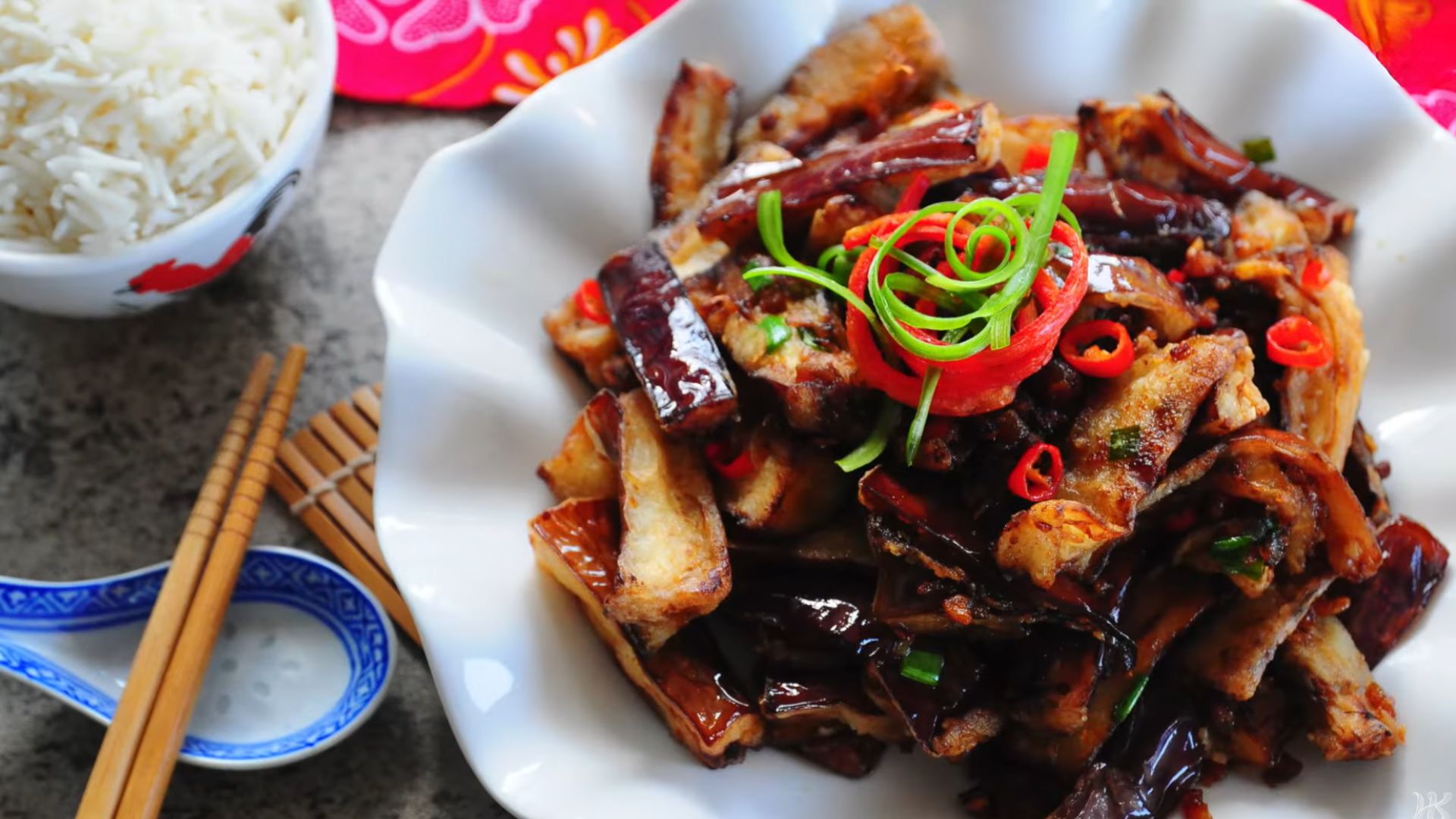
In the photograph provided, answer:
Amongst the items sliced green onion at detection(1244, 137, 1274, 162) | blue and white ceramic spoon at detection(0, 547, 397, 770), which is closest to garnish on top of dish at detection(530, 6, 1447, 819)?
sliced green onion at detection(1244, 137, 1274, 162)

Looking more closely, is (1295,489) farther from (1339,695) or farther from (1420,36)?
(1420,36)

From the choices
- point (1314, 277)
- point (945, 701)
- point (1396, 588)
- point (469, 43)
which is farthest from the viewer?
point (469, 43)

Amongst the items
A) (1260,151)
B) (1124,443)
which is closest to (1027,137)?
(1260,151)

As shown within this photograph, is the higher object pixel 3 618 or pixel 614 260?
pixel 614 260

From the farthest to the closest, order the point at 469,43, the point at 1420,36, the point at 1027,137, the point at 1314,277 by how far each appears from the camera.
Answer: the point at 469,43 < the point at 1420,36 < the point at 1027,137 < the point at 1314,277

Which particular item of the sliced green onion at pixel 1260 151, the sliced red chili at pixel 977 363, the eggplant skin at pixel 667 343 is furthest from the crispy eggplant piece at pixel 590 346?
the sliced green onion at pixel 1260 151

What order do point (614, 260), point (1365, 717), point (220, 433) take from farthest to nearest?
1. point (220, 433)
2. point (614, 260)
3. point (1365, 717)

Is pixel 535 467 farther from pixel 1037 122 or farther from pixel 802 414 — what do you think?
pixel 1037 122

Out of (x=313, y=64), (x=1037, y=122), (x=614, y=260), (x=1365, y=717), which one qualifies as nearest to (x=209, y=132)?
(x=313, y=64)
